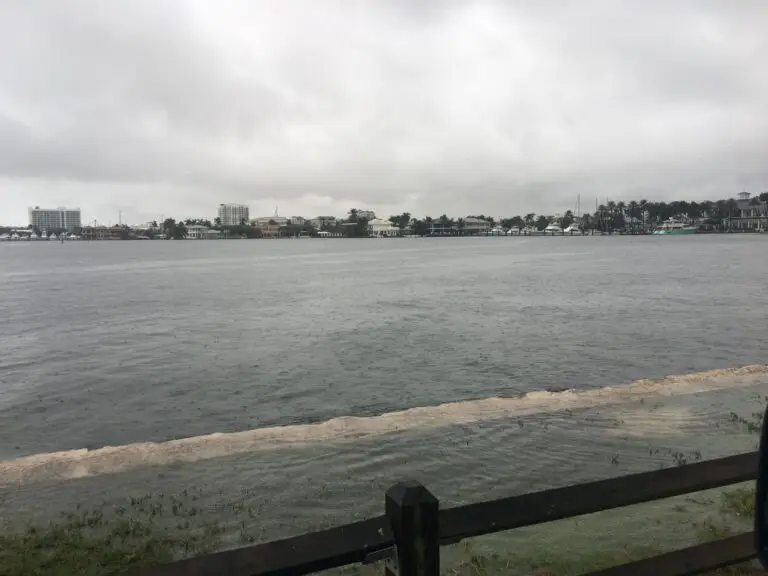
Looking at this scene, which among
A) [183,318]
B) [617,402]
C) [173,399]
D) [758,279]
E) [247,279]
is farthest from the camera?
[247,279]

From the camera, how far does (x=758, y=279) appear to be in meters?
63.6

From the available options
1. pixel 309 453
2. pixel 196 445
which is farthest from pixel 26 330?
pixel 309 453

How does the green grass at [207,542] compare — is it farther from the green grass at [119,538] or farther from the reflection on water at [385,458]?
the reflection on water at [385,458]

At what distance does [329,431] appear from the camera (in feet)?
47.9

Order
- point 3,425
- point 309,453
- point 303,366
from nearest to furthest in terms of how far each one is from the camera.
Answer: point 309,453 → point 3,425 → point 303,366

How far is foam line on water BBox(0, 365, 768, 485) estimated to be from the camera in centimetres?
1260

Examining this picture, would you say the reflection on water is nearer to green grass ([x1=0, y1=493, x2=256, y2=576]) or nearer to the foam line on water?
the foam line on water

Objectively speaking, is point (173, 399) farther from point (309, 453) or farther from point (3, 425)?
point (309, 453)

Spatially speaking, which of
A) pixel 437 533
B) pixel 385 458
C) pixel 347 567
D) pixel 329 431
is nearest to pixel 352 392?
pixel 329 431

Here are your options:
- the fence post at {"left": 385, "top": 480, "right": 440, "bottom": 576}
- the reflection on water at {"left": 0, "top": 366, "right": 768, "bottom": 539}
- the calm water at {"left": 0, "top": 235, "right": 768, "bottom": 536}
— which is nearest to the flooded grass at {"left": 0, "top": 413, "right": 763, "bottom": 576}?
the reflection on water at {"left": 0, "top": 366, "right": 768, "bottom": 539}

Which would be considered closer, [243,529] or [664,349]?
[243,529]

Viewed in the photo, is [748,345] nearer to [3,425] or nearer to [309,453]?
[309,453]

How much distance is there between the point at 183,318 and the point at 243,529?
33.6 metres

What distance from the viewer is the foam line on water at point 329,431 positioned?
12.6 m
